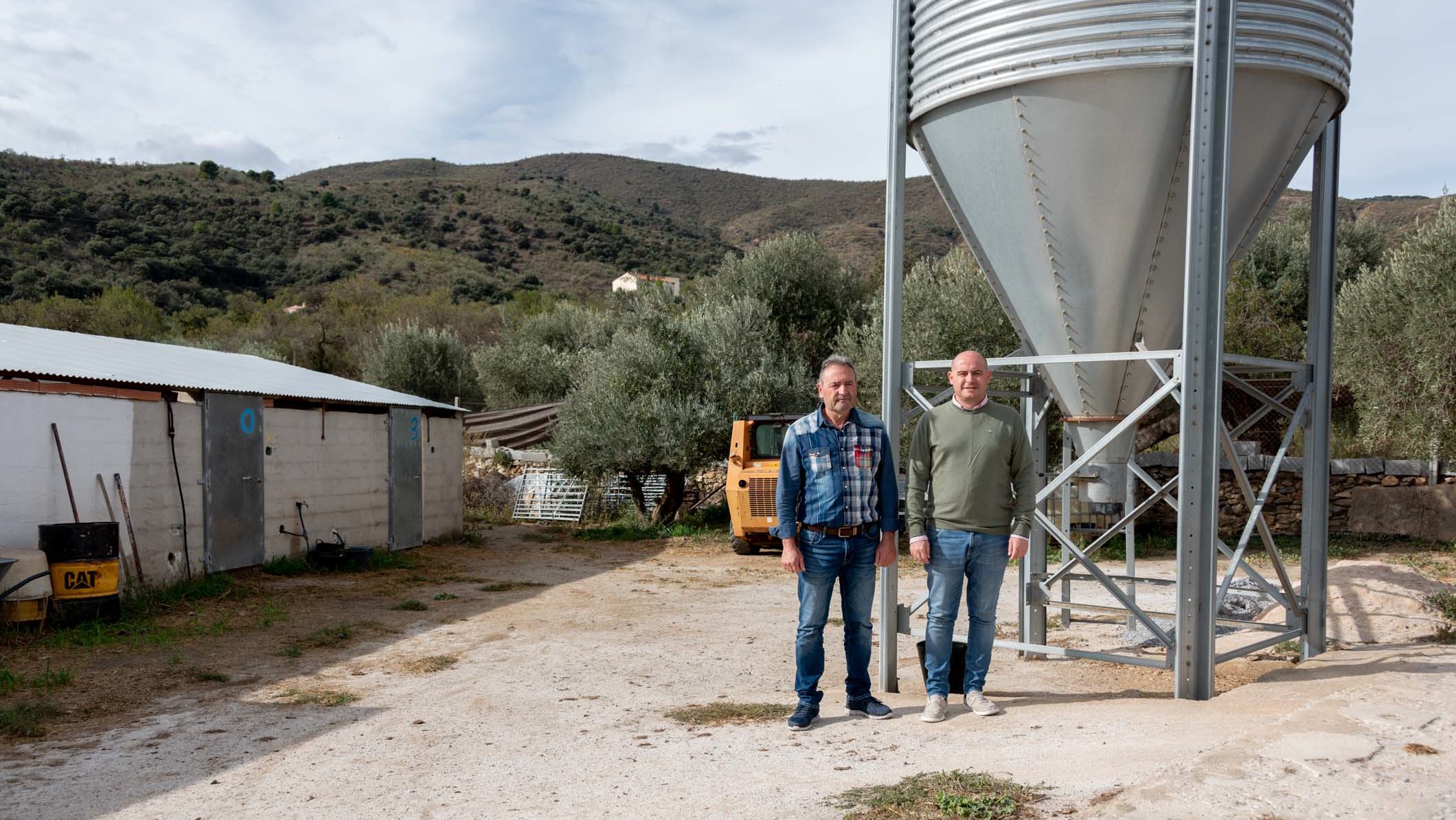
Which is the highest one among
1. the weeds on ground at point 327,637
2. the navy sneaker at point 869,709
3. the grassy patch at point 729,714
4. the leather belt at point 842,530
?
the leather belt at point 842,530

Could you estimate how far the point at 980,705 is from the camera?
484 cm

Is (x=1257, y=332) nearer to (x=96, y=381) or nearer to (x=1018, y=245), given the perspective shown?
(x=1018, y=245)

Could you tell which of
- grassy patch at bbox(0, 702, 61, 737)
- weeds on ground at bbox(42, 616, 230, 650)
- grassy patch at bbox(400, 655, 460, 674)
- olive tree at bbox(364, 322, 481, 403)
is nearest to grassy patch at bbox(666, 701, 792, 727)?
grassy patch at bbox(400, 655, 460, 674)

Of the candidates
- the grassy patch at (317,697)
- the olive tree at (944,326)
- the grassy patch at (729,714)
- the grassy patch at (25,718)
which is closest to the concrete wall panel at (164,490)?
the grassy patch at (25,718)


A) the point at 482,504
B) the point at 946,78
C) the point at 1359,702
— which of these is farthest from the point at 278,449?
the point at 1359,702

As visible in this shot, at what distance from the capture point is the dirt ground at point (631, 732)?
3609 mm

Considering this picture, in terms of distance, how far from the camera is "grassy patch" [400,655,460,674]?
6.92m

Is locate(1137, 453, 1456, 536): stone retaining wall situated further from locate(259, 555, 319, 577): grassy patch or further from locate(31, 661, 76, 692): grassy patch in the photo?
locate(31, 661, 76, 692): grassy patch

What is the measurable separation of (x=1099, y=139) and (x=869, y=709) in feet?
10.7

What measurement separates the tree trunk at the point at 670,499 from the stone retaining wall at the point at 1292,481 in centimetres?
746

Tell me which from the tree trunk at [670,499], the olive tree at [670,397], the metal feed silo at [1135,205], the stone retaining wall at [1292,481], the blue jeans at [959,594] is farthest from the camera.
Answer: the tree trunk at [670,499]

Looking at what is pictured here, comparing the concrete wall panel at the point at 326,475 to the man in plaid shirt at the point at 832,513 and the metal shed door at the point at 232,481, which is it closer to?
the metal shed door at the point at 232,481

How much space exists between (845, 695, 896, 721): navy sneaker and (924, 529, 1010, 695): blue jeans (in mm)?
237

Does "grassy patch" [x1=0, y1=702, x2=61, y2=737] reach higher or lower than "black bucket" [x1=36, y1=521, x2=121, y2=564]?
lower
